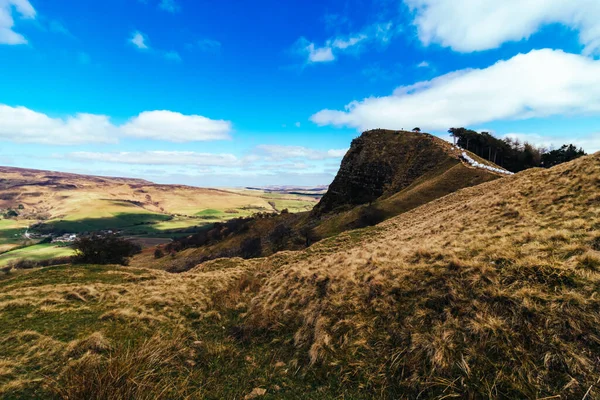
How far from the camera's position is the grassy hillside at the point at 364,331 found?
20.7ft

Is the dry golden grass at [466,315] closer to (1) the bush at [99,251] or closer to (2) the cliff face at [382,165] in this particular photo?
(1) the bush at [99,251]

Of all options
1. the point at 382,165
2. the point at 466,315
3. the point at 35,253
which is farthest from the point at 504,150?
the point at 35,253

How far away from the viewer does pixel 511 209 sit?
18188 mm

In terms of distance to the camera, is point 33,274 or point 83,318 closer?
point 83,318

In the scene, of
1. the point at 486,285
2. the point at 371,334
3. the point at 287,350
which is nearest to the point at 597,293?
the point at 486,285

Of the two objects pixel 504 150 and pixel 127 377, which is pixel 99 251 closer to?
pixel 127 377

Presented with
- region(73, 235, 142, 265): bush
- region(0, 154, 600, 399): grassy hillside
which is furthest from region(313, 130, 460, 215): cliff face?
region(0, 154, 600, 399): grassy hillside

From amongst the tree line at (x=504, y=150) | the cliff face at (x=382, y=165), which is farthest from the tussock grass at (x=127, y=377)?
the tree line at (x=504, y=150)

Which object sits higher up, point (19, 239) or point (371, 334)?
point (371, 334)

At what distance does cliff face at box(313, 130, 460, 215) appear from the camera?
271ft

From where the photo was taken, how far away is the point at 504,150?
98.8m

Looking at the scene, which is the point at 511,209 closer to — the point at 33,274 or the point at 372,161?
the point at 33,274

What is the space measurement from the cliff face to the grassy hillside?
70.6 metres

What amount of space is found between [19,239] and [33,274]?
222378mm
